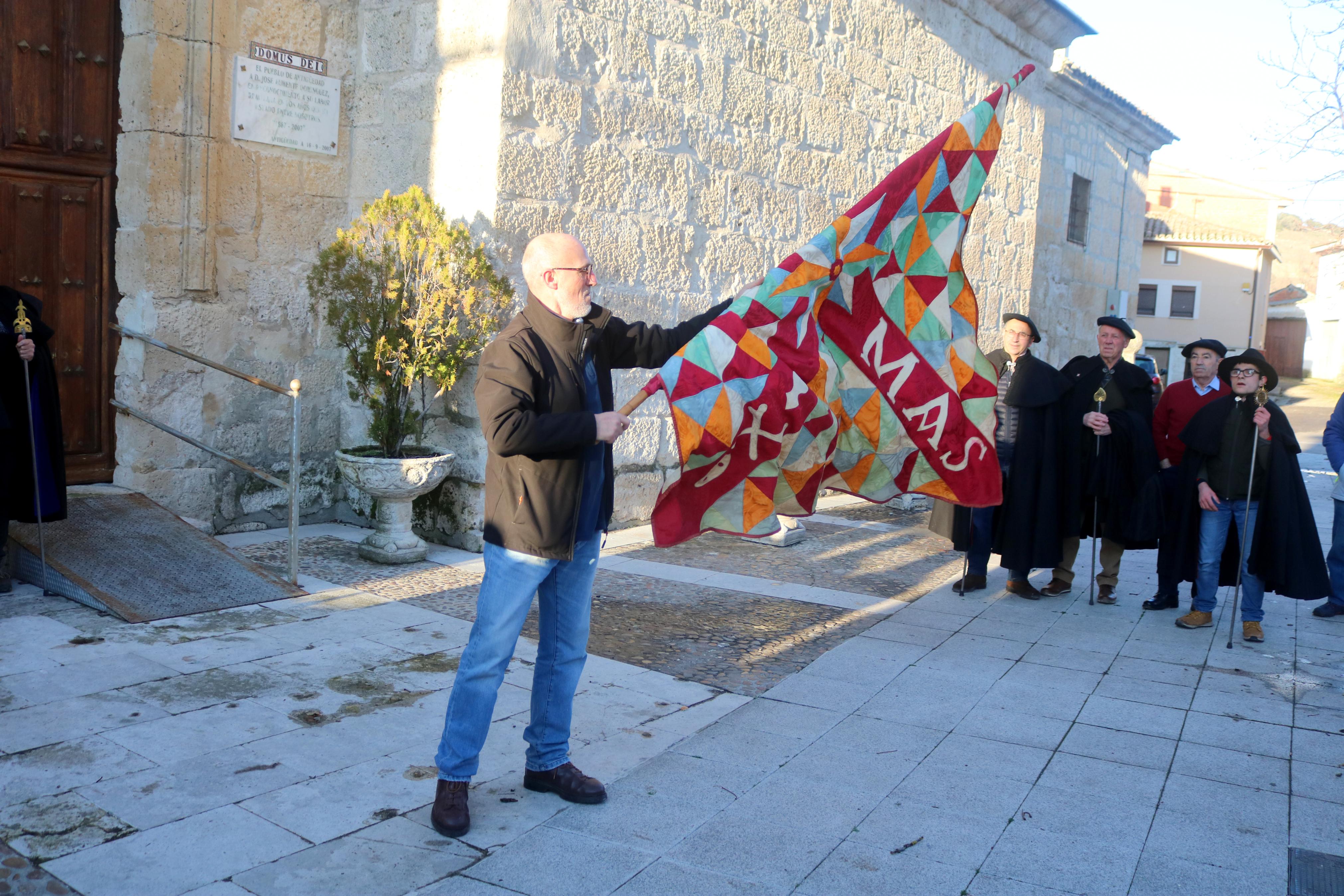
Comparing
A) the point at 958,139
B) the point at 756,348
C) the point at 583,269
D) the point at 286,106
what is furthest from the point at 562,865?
the point at 286,106

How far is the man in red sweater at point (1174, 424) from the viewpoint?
6.21 m

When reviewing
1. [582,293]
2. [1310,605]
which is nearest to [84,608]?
[582,293]

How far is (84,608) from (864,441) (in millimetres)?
3710

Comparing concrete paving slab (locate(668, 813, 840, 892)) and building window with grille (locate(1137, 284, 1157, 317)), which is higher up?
building window with grille (locate(1137, 284, 1157, 317))

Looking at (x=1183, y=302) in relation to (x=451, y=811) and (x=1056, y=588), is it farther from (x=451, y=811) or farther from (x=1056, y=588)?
(x=451, y=811)

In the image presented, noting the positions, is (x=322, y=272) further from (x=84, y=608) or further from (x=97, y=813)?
(x=97, y=813)

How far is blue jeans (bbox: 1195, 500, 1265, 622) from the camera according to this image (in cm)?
574

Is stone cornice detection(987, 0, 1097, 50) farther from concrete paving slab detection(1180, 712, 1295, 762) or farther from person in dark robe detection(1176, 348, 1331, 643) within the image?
concrete paving slab detection(1180, 712, 1295, 762)

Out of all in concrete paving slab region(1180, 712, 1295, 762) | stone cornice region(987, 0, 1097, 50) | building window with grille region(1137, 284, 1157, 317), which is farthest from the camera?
building window with grille region(1137, 284, 1157, 317)

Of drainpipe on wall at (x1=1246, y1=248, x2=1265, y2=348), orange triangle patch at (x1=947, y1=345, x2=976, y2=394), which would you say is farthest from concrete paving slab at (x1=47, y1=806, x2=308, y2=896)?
drainpipe on wall at (x1=1246, y1=248, x2=1265, y2=348)

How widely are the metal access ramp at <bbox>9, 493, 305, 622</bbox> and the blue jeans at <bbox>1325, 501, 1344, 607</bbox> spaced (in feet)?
19.6

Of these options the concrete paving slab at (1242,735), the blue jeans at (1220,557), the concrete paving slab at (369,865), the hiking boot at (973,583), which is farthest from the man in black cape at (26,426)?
the blue jeans at (1220,557)

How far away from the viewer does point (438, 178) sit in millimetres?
6738

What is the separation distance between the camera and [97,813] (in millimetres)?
3047
